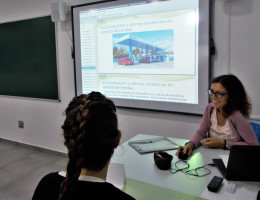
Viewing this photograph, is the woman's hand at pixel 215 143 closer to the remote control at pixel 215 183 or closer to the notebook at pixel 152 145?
the notebook at pixel 152 145

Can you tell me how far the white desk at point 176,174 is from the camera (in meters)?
1.27

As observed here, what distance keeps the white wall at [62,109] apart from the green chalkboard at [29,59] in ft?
0.36

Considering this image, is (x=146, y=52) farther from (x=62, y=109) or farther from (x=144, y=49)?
(x=62, y=109)

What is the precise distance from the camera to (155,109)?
2906 mm

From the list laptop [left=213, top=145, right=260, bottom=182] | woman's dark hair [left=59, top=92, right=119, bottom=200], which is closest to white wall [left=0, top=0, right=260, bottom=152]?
laptop [left=213, top=145, right=260, bottom=182]

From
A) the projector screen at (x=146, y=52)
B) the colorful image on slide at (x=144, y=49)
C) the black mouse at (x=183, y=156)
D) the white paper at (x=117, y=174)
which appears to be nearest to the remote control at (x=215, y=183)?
the black mouse at (x=183, y=156)

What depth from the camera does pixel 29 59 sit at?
394 centimetres

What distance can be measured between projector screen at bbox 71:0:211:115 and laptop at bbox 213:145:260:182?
1334 mm

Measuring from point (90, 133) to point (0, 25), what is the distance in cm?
413

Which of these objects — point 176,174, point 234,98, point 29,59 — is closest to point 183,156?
point 176,174

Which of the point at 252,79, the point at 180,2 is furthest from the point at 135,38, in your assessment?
the point at 252,79

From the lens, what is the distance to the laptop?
122 cm

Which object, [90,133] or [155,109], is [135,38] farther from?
[90,133]

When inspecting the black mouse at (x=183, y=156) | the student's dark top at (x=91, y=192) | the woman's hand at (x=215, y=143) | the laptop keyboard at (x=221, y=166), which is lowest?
the laptop keyboard at (x=221, y=166)
